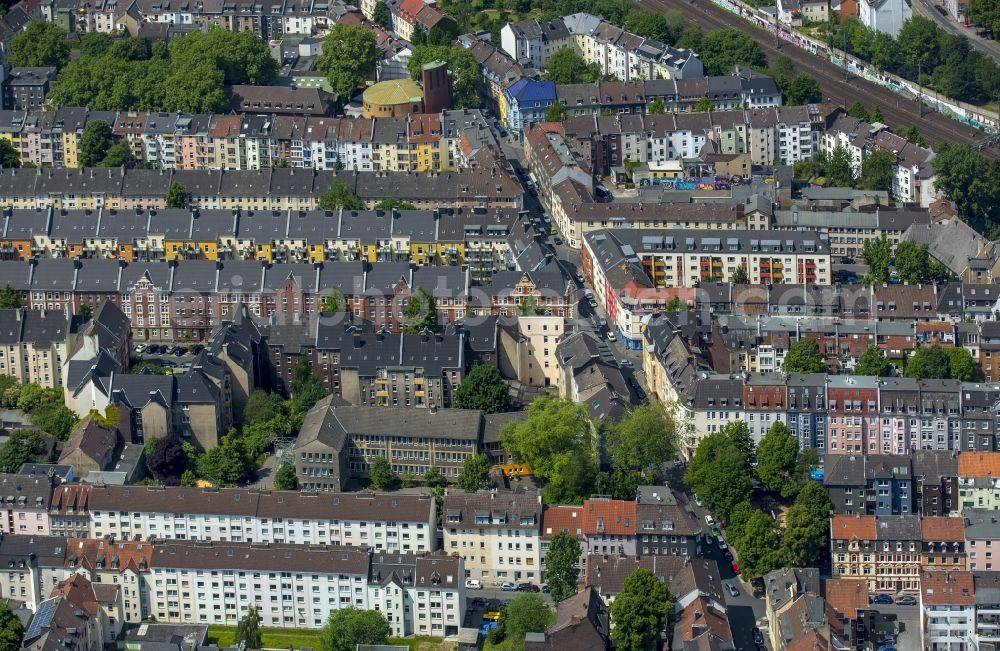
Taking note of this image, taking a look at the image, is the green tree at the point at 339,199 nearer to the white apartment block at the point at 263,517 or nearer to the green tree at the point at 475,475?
the green tree at the point at 475,475

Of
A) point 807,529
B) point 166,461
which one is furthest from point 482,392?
point 807,529

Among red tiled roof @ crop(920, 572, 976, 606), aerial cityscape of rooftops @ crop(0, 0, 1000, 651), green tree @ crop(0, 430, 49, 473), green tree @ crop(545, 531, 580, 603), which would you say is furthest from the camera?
green tree @ crop(0, 430, 49, 473)

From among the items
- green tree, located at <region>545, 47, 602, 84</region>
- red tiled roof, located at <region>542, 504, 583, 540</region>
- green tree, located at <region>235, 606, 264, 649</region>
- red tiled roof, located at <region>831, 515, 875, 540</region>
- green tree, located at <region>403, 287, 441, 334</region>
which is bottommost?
green tree, located at <region>235, 606, 264, 649</region>

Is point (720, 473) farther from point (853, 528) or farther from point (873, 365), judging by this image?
point (873, 365)

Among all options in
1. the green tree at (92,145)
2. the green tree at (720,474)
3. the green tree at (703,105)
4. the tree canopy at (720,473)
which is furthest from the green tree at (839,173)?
the green tree at (92,145)

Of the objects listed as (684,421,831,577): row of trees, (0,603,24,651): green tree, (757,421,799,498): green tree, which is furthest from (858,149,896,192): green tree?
(0,603,24,651): green tree

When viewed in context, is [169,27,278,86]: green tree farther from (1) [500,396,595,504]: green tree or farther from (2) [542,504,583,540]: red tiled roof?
(2) [542,504,583,540]: red tiled roof

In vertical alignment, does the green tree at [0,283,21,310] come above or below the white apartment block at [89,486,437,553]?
above
